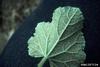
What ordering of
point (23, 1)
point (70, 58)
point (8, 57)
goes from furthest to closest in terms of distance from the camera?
point (23, 1)
point (8, 57)
point (70, 58)

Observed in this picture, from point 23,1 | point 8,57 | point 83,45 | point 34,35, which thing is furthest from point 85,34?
point 23,1

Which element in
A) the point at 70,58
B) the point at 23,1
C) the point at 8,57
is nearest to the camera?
the point at 70,58

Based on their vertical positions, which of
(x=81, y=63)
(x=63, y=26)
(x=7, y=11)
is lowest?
(x=81, y=63)

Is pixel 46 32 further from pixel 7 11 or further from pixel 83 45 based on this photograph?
pixel 7 11
